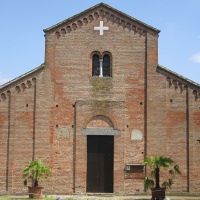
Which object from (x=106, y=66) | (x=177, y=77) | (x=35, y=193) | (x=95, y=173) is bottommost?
(x=35, y=193)

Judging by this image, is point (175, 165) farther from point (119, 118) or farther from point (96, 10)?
point (96, 10)

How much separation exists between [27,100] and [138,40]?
259 inches

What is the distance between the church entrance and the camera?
2252 centimetres

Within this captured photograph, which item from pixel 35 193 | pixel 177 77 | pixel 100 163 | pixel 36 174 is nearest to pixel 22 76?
pixel 36 174

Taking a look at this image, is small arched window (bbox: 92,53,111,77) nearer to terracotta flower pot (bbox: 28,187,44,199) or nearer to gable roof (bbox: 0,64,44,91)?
gable roof (bbox: 0,64,44,91)

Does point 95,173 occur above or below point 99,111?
below

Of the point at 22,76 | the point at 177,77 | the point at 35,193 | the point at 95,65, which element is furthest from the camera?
the point at 95,65

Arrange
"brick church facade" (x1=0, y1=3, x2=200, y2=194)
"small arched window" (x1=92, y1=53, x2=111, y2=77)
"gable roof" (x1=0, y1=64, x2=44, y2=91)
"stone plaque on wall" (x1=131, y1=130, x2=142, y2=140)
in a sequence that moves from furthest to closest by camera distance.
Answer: "small arched window" (x1=92, y1=53, x2=111, y2=77) < "stone plaque on wall" (x1=131, y1=130, x2=142, y2=140) < "gable roof" (x1=0, y1=64, x2=44, y2=91) < "brick church facade" (x1=0, y1=3, x2=200, y2=194)

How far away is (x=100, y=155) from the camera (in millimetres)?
22734

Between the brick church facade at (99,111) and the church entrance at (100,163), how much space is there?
2.0 inches

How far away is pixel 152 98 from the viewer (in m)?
22.9

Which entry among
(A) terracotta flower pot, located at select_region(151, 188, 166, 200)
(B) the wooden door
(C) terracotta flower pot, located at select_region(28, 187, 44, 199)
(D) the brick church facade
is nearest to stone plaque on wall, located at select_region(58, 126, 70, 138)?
(D) the brick church facade

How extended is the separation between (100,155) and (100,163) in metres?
0.41

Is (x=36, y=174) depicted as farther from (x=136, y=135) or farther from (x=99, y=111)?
(x=136, y=135)
